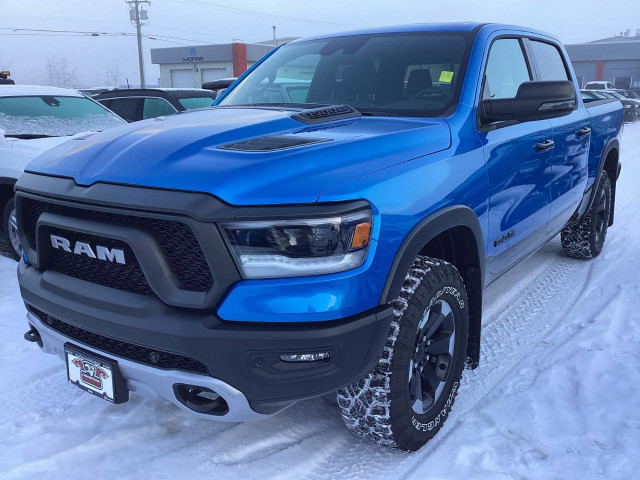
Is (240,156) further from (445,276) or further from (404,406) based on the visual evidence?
(404,406)

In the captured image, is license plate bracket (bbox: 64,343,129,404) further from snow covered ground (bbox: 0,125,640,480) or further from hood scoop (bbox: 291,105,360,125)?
hood scoop (bbox: 291,105,360,125)

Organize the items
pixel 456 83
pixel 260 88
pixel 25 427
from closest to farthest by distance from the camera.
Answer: pixel 25 427, pixel 456 83, pixel 260 88

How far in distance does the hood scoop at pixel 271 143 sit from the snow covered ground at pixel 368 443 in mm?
1331

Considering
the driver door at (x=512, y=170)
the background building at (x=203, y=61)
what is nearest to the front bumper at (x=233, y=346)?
the driver door at (x=512, y=170)

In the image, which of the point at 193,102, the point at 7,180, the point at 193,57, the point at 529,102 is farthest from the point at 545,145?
the point at 193,57

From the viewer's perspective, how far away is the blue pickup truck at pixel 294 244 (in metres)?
1.88

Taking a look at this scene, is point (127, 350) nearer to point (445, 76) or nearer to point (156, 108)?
point (445, 76)

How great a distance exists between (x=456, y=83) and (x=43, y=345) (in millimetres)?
2299

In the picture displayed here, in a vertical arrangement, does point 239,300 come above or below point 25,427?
above

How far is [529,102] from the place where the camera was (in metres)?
2.72

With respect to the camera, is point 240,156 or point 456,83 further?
point 456,83

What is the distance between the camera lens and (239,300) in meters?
1.87

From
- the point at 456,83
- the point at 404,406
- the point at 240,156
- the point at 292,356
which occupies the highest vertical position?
the point at 456,83

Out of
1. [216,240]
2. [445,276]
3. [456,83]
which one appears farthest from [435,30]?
[216,240]
